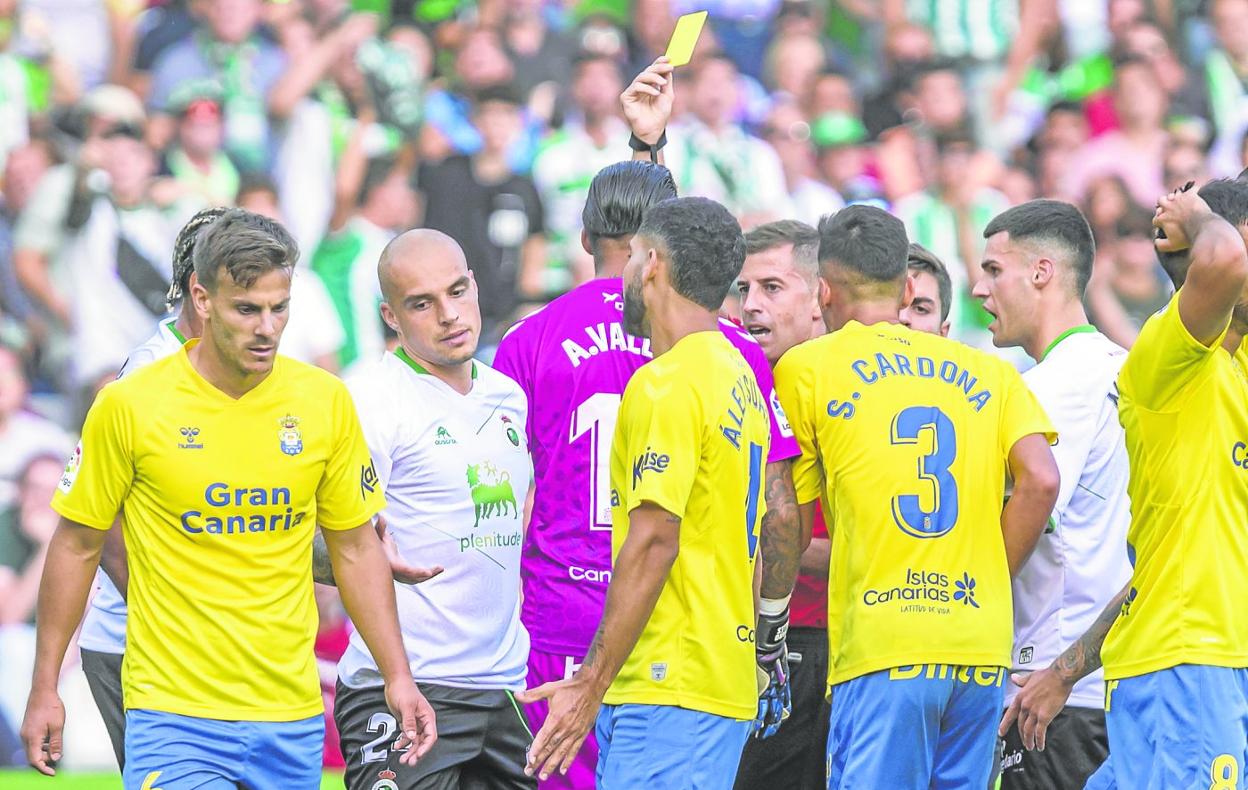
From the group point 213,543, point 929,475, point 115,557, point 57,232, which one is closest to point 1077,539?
point 929,475

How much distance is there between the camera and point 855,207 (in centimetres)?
548

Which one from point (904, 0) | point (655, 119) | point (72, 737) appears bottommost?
point (72, 737)

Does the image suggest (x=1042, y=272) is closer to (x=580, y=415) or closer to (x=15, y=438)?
(x=580, y=415)

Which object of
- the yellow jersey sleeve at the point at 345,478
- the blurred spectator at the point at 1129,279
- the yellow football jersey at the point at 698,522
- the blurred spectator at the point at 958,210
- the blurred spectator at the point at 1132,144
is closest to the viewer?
the yellow football jersey at the point at 698,522

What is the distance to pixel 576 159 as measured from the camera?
11.9 m

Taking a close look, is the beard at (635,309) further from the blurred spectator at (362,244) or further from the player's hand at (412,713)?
the blurred spectator at (362,244)

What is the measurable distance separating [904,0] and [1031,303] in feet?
23.9

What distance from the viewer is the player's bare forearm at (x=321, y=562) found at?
5.36 metres

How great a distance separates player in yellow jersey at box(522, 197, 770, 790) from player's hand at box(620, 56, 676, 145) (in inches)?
59.4

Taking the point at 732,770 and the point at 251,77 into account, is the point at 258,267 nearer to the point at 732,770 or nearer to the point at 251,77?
the point at 732,770

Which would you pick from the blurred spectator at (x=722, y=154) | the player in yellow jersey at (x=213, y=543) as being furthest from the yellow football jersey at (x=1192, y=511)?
the blurred spectator at (x=722, y=154)

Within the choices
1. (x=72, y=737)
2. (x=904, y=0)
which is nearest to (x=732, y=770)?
(x=72, y=737)

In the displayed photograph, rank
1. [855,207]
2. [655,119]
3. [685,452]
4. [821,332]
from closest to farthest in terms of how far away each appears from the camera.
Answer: [685,452]
[855,207]
[655,119]
[821,332]

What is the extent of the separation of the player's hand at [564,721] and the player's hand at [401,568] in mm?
701
